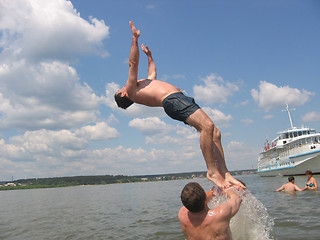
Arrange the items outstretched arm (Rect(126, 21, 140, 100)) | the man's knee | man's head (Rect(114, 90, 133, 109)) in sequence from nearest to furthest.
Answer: outstretched arm (Rect(126, 21, 140, 100)) < the man's knee < man's head (Rect(114, 90, 133, 109))

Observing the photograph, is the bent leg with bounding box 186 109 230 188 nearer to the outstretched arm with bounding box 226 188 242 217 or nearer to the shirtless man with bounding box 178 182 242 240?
the outstretched arm with bounding box 226 188 242 217

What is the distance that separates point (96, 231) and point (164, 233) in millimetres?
2899

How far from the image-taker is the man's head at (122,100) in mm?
4918

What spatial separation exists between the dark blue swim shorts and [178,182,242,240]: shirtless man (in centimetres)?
108

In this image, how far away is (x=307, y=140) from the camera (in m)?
42.6

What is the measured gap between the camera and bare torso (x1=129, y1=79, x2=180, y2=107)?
4500 mm

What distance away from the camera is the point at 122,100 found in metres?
4.99

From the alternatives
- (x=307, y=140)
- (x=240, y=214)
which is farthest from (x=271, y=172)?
(x=240, y=214)

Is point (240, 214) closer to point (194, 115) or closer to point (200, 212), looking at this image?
point (200, 212)

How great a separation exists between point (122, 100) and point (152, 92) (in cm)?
71

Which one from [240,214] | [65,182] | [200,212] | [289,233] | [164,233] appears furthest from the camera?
[65,182]

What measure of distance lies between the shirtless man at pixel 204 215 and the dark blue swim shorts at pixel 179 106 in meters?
1.08

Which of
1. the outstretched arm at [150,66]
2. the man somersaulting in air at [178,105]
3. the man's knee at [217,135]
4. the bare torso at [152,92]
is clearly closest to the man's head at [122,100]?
the man somersaulting in air at [178,105]

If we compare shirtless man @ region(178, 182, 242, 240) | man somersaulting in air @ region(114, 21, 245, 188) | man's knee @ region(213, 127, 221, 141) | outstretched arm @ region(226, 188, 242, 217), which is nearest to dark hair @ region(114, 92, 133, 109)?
man somersaulting in air @ region(114, 21, 245, 188)
